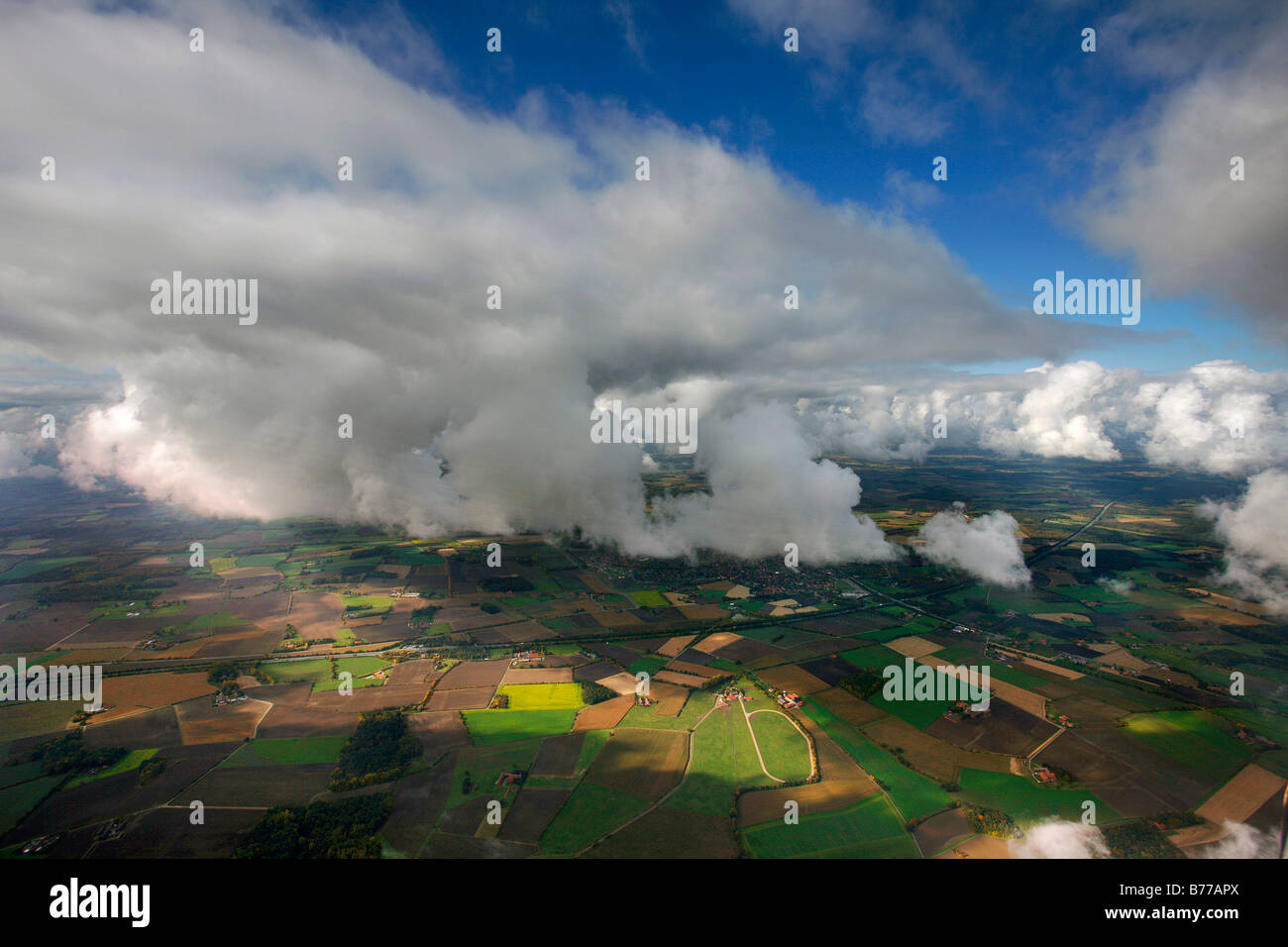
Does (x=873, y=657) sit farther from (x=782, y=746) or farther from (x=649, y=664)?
(x=649, y=664)

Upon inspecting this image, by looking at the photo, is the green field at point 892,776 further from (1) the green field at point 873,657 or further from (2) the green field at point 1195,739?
(2) the green field at point 1195,739

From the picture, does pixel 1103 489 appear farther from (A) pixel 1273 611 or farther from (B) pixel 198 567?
(B) pixel 198 567

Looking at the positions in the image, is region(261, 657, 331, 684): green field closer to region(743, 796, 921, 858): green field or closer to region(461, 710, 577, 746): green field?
region(461, 710, 577, 746): green field

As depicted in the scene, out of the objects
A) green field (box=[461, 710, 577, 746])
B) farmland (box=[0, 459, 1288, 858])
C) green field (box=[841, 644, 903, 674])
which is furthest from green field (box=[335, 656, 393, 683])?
green field (box=[841, 644, 903, 674])

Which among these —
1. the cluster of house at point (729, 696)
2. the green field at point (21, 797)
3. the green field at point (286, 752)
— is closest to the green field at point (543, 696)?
the cluster of house at point (729, 696)

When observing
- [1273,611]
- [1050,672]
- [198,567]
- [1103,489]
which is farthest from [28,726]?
[1103,489]
